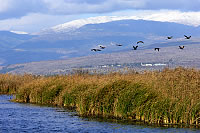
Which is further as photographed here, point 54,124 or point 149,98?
point 54,124

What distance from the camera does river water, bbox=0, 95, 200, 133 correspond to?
85.6ft

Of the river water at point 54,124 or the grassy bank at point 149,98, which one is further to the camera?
the river water at point 54,124

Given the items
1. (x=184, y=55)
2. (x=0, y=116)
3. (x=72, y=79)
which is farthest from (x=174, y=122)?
(x=184, y=55)

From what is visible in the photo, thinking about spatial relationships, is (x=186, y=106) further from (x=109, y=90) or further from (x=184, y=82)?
(x=109, y=90)

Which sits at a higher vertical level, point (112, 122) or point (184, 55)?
point (184, 55)

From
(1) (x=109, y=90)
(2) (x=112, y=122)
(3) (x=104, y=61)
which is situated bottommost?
(2) (x=112, y=122)

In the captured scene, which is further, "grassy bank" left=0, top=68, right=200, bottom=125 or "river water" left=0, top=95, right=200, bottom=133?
"river water" left=0, top=95, right=200, bottom=133

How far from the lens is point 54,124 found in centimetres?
2867

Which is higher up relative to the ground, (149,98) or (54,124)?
(149,98)

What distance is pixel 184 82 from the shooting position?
27516mm

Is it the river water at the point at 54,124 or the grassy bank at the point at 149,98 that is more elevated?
the grassy bank at the point at 149,98

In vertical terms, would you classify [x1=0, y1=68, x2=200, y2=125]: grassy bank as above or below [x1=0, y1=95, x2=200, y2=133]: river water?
above

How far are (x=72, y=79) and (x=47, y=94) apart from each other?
2.24m

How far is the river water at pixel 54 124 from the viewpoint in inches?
1027
